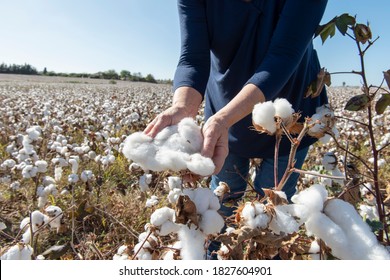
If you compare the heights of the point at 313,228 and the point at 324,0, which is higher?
the point at 324,0

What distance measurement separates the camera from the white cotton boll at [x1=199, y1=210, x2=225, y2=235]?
0.87 metres

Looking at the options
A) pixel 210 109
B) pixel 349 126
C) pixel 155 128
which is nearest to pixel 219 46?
pixel 210 109

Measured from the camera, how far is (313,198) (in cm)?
80

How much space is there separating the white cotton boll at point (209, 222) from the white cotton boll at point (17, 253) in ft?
1.77

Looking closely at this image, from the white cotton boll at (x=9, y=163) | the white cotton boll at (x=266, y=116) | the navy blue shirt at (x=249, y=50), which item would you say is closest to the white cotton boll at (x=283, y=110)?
the white cotton boll at (x=266, y=116)

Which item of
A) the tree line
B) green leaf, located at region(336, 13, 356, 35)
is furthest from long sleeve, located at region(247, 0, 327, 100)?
the tree line

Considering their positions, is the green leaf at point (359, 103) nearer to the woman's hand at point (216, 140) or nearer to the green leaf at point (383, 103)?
the green leaf at point (383, 103)

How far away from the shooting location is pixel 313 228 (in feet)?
2.59

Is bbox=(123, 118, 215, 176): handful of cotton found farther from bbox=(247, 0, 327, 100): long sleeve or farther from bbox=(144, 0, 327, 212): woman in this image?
bbox=(247, 0, 327, 100): long sleeve

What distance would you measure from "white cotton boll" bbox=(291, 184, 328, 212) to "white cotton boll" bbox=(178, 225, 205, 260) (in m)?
0.27

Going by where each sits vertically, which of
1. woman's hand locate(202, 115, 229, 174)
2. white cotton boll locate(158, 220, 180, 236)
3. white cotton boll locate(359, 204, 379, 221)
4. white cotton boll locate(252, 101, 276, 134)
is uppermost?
white cotton boll locate(252, 101, 276, 134)
